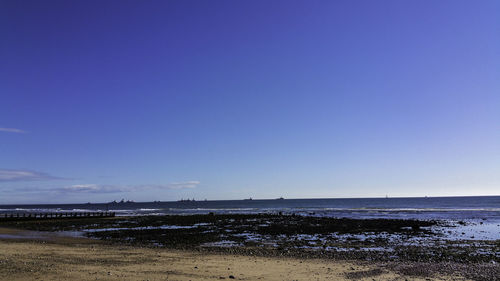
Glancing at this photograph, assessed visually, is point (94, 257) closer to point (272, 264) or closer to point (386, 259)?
point (272, 264)

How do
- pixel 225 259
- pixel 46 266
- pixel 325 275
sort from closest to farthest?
pixel 325 275, pixel 46 266, pixel 225 259

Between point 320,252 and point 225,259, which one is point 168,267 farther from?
point 320,252

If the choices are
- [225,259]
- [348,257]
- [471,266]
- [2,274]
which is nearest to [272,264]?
[225,259]

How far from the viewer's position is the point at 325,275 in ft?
42.7

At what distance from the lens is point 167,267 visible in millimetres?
14102

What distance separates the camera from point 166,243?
80.6 feet

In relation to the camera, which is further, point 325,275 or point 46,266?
point 46,266

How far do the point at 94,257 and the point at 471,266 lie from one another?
58.1 feet

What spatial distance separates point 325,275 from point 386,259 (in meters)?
5.50

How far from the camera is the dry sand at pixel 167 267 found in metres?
12.3

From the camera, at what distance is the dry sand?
1234cm

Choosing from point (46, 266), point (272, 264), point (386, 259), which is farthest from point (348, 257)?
point (46, 266)

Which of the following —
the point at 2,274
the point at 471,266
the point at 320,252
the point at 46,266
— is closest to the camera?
the point at 2,274

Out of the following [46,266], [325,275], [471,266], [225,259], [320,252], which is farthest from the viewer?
[320,252]
